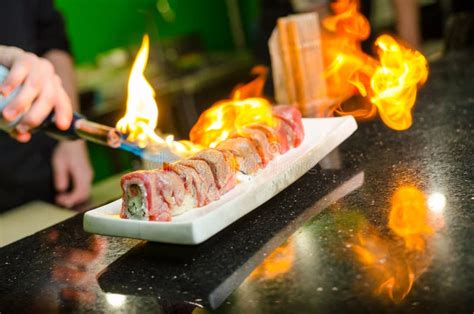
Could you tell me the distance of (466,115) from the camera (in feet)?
7.09

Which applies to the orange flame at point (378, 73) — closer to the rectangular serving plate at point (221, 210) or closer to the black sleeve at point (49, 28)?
the rectangular serving plate at point (221, 210)

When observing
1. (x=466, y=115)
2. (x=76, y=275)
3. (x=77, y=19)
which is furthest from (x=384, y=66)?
(x=77, y=19)

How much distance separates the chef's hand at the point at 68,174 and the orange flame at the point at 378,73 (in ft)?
4.11

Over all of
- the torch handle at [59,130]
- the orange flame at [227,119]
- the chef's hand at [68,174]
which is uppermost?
the torch handle at [59,130]

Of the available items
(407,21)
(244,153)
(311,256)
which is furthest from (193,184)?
(407,21)

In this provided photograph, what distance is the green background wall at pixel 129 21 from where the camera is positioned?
19.4 feet

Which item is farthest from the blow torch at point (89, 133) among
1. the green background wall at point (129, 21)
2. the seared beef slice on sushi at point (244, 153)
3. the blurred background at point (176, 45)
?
the green background wall at point (129, 21)

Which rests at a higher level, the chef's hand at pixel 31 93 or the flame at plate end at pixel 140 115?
the chef's hand at pixel 31 93

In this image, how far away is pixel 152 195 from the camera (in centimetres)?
143

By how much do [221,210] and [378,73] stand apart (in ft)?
3.25

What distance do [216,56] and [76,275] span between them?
215 inches

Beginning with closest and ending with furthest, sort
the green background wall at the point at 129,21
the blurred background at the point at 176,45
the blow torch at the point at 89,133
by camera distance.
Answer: the blow torch at the point at 89,133, the blurred background at the point at 176,45, the green background wall at the point at 129,21

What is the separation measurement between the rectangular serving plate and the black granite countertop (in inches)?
2.1

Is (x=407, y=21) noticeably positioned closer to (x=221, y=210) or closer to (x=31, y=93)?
(x=31, y=93)
